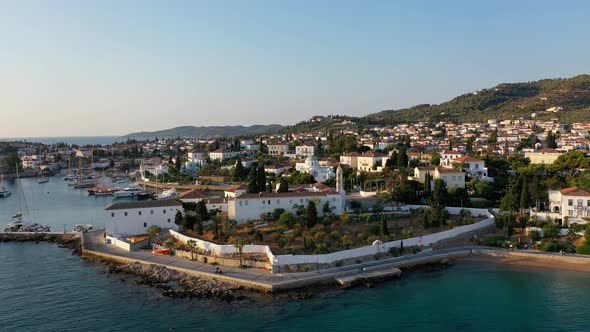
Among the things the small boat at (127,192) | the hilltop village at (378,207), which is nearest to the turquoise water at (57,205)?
the small boat at (127,192)

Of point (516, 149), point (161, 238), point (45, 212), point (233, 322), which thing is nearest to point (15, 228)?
point (45, 212)

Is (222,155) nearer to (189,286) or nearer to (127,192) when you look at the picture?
(127,192)

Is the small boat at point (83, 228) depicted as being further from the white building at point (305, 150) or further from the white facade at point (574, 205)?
the white building at point (305, 150)

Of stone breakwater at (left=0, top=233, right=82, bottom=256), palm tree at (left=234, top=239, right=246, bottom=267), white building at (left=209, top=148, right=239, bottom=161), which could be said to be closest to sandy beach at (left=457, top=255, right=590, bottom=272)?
palm tree at (left=234, top=239, right=246, bottom=267)

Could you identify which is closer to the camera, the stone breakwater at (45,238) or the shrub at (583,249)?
the shrub at (583,249)

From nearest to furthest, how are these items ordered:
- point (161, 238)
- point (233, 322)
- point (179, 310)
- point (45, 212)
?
1. point (233, 322)
2. point (179, 310)
3. point (161, 238)
4. point (45, 212)

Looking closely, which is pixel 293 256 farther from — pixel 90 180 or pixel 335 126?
pixel 335 126
